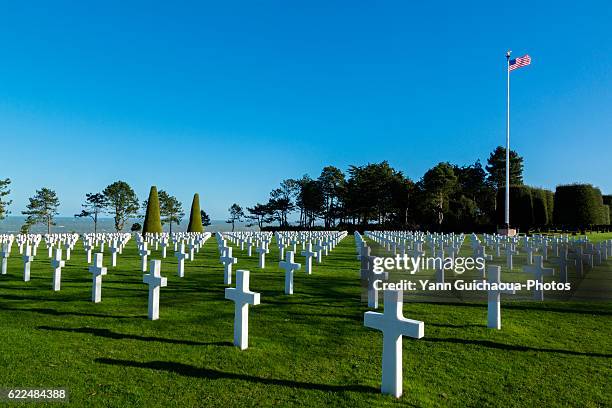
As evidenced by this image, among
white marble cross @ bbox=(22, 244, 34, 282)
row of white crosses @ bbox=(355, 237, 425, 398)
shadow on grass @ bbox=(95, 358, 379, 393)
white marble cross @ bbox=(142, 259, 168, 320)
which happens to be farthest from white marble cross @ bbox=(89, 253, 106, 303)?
row of white crosses @ bbox=(355, 237, 425, 398)

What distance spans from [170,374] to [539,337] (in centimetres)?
464

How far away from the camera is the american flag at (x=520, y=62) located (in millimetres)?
34281

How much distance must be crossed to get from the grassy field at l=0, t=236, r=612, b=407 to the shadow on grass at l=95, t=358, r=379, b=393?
0.01 m

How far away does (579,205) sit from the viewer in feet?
135

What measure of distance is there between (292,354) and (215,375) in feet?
3.17

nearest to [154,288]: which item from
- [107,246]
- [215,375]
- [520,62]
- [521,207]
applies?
[215,375]

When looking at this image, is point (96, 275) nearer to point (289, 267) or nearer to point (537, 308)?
point (289, 267)

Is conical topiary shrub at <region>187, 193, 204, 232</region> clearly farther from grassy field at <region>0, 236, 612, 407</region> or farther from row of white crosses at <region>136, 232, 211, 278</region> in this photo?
grassy field at <region>0, 236, 612, 407</region>

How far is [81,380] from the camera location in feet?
12.5

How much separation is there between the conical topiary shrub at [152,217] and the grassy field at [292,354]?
103 feet

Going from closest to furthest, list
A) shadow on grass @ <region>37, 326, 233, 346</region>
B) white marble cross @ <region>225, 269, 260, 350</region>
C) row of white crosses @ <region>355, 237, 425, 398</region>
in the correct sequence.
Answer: row of white crosses @ <region>355, 237, 425, 398</region> → white marble cross @ <region>225, 269, 260, 350</region> → shadow on grass @ <region>37, 326, 233, 346</region>

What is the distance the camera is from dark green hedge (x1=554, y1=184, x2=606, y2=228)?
4119 centimetres

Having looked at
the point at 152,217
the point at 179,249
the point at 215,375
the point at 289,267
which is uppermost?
the point at 152,217

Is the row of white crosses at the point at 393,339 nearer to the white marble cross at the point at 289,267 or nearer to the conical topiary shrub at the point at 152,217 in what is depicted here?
the white marble cross at the point at 289,267
